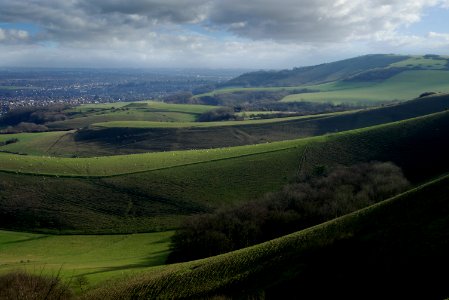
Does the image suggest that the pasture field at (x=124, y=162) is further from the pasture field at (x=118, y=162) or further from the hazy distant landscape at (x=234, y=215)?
the hazy distant landscape at (x=234, y=215)

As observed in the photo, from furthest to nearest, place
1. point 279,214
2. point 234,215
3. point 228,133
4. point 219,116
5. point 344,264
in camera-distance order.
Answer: point 219,116 → point 228,133 → point 234,215 → point 279,214 → point 344,264

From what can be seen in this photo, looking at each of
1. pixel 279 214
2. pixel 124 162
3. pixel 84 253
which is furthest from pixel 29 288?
pixel 124 162

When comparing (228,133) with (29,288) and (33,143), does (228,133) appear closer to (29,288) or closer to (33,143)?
(33,143)

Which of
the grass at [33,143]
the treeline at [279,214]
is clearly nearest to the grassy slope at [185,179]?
the treeline at [279,214]

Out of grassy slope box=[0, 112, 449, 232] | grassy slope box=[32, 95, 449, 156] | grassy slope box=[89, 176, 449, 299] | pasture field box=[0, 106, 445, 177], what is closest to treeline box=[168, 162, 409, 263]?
grassy slope box=[0, 112, 449, 232]

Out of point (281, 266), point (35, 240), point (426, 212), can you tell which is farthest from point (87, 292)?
point (35, 240)

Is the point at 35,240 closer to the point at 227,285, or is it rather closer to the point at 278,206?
the point at 278,206
